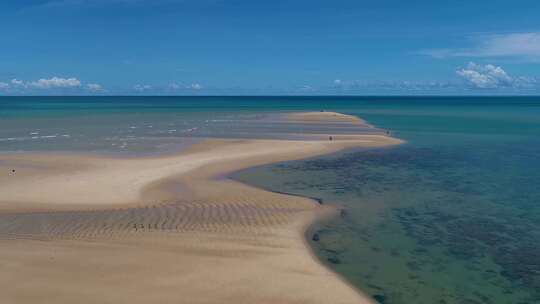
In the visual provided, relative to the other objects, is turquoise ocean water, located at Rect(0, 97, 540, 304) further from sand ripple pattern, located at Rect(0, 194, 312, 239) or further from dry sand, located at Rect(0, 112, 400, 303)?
sand ripple pattern, located at Rect(0, 194, 312, 239)

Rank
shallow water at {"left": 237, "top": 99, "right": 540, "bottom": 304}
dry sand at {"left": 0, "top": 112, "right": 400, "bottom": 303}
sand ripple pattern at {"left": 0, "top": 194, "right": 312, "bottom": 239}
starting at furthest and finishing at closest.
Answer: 1. sand ripple pattern at {"left": 0, "top": 194, "right": 312, "bottom": 239}
2. shallow water at {"left": 237, "top": 99, "right": 540, "bottom": 304}
3. dry sand at {"left": 0, "top": 112, "right": 400, "bottom": 303}

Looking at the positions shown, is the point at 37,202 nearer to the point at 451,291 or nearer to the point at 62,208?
the point at 62,208

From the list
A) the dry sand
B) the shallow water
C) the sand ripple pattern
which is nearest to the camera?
the dry sand

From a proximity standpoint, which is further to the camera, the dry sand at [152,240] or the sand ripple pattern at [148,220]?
the sand ripple pattern at [148,220]

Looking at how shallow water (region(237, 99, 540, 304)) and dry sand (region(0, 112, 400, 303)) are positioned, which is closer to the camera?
dry sand (region(0, 112, 400, 303))

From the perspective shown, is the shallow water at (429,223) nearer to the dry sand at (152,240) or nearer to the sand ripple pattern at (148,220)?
the dry sand at (152,240)

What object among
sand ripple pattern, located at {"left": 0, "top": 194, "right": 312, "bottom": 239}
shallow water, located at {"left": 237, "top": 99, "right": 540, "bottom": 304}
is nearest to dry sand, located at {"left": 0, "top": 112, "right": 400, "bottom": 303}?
sand ripple pattern, located at {"left": 0, "top": 194, "right": 312, "bottom": 239}

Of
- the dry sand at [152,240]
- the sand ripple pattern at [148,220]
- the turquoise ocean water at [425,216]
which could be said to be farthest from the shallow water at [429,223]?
the sand ripple pattern at [148,220]

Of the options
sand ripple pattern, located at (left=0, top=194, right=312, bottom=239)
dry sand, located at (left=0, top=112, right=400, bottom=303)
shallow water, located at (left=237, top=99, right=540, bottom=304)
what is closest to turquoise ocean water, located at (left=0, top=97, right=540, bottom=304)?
shallow water, located at (left=237, top=99, right=540, bottom=304)

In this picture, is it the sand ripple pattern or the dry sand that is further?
the sand ripple pattern
